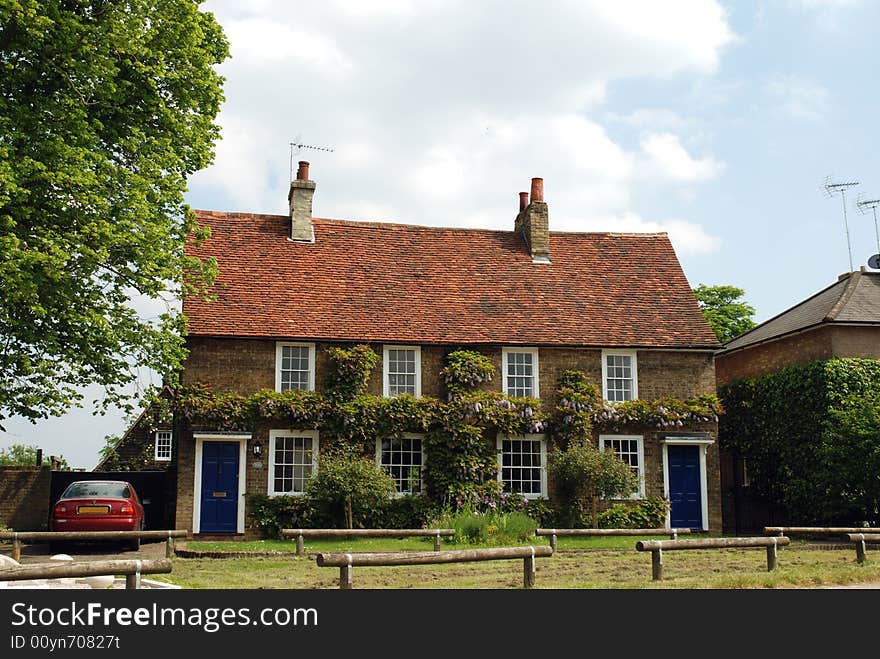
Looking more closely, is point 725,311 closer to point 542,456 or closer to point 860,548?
point 542,456

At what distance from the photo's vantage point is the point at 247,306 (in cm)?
2422

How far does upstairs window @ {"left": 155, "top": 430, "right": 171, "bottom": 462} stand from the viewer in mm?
43531

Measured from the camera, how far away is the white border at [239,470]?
73.9 ft

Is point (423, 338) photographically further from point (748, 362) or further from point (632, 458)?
point (748, 362)

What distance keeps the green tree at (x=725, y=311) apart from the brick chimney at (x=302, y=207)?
2372cm

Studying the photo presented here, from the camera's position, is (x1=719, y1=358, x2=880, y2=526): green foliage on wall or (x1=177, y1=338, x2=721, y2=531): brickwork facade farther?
(x1=177, y1=338, x2=721, y2=531): brickwork facade

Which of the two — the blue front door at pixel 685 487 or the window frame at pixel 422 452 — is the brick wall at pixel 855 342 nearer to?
the blue front door at pixel 685 487

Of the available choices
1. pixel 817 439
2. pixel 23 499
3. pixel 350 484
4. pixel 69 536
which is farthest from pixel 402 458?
pixel 817 439

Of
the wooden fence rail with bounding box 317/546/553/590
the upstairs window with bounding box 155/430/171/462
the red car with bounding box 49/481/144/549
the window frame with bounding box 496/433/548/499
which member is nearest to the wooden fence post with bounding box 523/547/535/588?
the wooden fence rail with bounding box 317/546/553/590

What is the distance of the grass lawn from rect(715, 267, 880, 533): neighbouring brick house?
288 inches

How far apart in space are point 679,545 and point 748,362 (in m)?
16.1

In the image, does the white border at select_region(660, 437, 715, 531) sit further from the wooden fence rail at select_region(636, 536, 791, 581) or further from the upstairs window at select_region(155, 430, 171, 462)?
the upstairs window at select_region(155, 430, 171, 462)

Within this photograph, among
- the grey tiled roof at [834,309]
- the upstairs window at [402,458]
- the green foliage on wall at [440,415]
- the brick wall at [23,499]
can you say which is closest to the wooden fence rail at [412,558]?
the green foliage on wall at [440,415]

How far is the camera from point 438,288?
26438 millimetres
